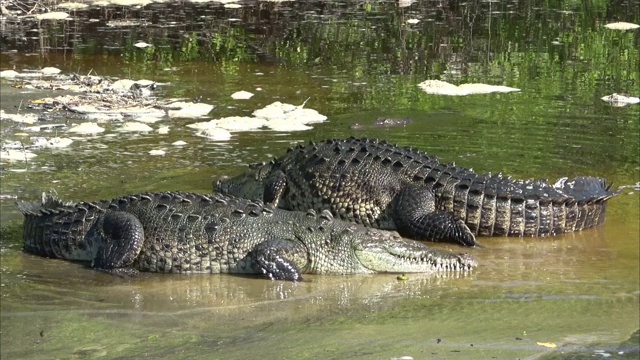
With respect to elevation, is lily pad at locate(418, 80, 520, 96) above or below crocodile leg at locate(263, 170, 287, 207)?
above

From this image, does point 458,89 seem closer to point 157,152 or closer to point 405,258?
point 157,152

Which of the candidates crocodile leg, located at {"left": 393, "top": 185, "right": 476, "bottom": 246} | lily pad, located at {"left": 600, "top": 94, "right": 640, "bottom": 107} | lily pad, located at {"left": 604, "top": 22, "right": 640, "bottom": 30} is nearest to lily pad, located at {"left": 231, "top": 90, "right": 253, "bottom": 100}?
lily pad, located at {"left": 600, "top": 94, "right": 640, "bottom": 107}

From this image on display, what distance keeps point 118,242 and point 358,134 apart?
4143mm

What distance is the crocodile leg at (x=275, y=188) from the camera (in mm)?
8500

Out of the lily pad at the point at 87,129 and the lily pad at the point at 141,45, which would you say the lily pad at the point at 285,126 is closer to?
the lily pad at the point at 87,129

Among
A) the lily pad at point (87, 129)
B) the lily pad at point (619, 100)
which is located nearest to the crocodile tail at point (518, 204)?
the lily pad at point (87, 129)

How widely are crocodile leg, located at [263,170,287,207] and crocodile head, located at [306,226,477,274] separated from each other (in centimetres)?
139

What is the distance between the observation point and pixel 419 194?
8031mm

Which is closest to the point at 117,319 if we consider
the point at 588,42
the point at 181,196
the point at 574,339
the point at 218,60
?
the point at 181,196

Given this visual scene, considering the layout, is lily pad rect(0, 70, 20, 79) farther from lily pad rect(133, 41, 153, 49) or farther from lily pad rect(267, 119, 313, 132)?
lily pad rect(267, 119, 313, 132)

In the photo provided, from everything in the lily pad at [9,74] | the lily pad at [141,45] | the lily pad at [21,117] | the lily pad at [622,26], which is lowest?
the lily pad at [21,117]

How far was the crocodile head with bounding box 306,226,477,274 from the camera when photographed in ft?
23.3

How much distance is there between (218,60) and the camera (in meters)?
15.5

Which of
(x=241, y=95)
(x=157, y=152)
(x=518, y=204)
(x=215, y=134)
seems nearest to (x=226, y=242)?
(x=518, y=204)
